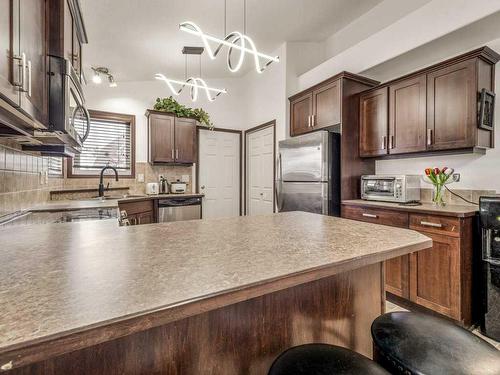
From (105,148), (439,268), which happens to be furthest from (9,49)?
(105,148)

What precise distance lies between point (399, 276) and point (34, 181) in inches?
134

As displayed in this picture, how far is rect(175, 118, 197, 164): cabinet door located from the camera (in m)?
4.34

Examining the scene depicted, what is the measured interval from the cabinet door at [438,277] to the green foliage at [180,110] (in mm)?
3567

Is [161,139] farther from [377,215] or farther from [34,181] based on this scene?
[377,215]

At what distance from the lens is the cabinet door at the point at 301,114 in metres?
3.61

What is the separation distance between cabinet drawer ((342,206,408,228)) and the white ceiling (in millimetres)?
2381

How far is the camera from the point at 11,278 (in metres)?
0.63

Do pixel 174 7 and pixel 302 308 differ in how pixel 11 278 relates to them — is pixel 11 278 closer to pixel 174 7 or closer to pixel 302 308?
pixel 302 308

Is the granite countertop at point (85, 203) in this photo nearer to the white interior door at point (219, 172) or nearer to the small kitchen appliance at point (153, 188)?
the small kitchen appliance at point (153, 188)

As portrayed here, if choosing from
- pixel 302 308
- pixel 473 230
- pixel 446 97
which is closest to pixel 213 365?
pixel 302 308

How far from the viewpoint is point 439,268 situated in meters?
2.21

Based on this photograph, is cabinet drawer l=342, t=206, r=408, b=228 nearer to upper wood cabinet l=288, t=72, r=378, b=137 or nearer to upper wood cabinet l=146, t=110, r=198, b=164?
upper wood cabinet l=288, t=72, r=378, b=137

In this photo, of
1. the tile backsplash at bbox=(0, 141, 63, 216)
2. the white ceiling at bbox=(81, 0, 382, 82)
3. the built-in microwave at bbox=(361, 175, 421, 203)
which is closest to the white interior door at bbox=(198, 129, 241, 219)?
the white ceiling at bbox=(81, 0, 382, 82)

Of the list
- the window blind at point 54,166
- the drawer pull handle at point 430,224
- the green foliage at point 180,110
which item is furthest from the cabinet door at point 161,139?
the drawer pull handle at point 430,224
